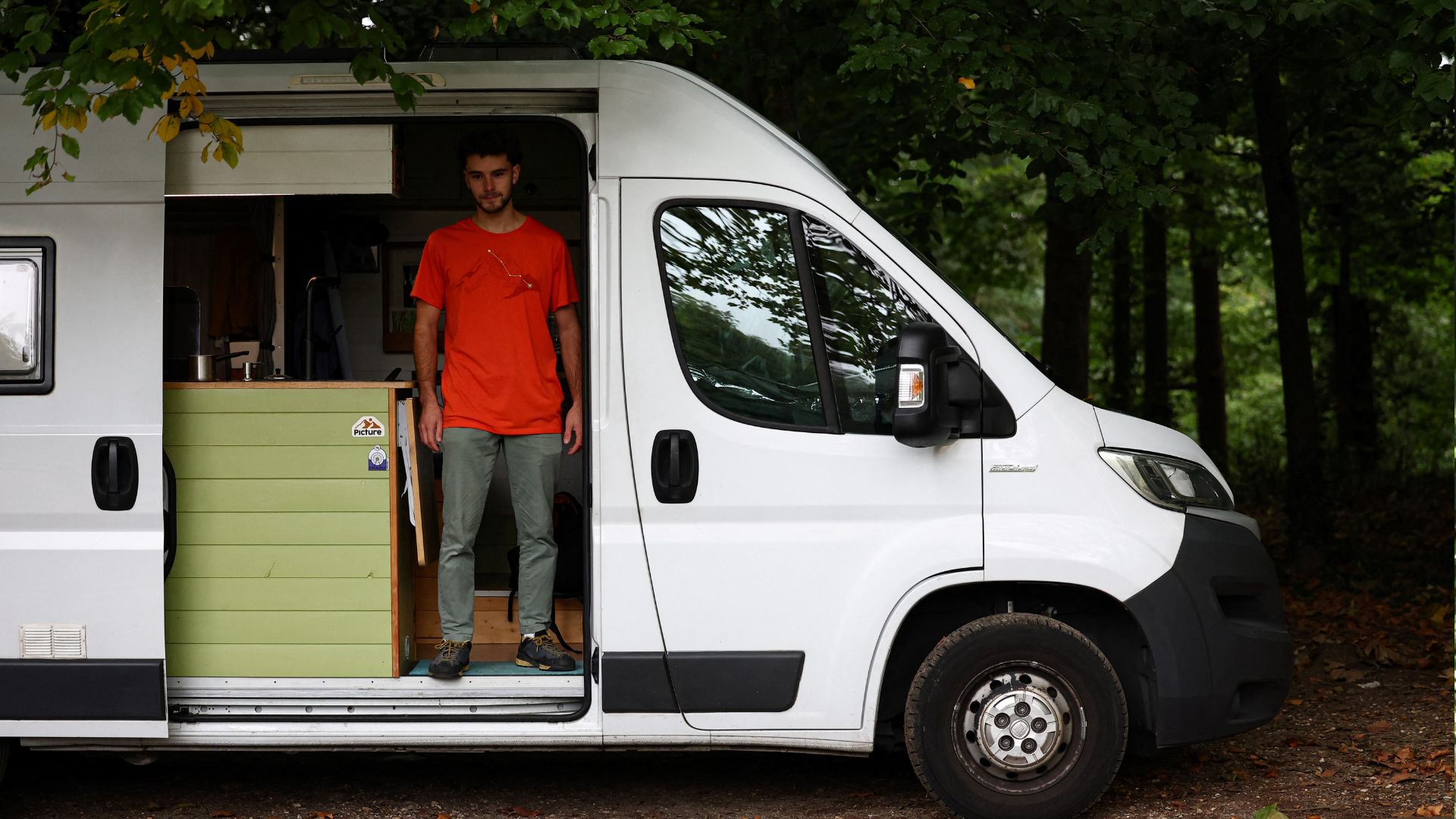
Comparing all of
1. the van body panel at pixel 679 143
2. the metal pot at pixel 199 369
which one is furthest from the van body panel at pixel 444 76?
the metal pot at pixel 199 369

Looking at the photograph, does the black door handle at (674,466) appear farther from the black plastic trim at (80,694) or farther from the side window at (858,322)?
the black plastic trim at (80,694)

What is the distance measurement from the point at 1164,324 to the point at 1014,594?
11.1m

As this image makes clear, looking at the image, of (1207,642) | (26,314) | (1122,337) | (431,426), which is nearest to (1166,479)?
(1207,642)

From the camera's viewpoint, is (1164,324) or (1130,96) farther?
(1164,324)

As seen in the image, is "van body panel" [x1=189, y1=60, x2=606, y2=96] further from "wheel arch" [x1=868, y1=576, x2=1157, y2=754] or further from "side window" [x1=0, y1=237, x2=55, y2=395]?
"wheel arch" [x1=868, y1=576, x2=1157, y2=754]

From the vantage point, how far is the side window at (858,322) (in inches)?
192

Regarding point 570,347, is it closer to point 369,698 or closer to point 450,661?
point 450,661

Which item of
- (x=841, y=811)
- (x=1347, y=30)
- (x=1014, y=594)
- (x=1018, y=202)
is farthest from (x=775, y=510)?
(x=1018, y=202)

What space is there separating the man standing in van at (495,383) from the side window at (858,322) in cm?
106

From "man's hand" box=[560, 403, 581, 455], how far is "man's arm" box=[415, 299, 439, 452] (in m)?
0.26

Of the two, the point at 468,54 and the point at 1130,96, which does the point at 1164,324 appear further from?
the point at 468,54

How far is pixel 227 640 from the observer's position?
5.16 metres

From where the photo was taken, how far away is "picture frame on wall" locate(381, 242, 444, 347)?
750 centimetres

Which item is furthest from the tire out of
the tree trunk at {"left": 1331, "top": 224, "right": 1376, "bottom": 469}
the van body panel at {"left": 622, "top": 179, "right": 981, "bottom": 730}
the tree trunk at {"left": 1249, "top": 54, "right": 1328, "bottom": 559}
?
the tree trunk at {"left": 1331, "top": 224, "right": 1376, "bottom": 469}
